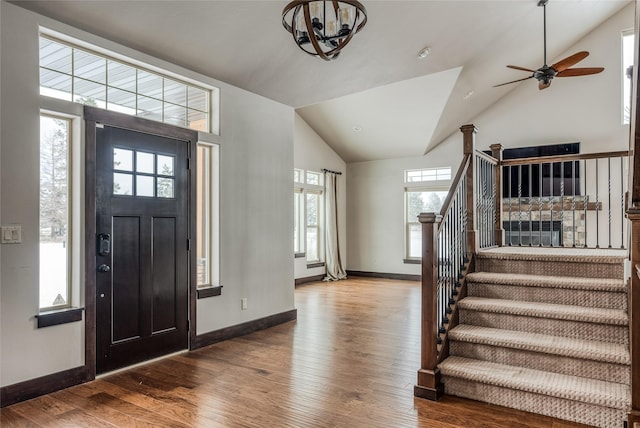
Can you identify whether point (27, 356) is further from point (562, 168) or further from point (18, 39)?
point (562, 168)

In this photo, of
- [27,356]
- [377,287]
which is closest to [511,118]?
[377,287]

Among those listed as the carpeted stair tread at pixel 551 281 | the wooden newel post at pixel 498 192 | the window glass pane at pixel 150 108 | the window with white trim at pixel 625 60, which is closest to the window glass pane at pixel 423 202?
the window with white trim at pixel 625 60

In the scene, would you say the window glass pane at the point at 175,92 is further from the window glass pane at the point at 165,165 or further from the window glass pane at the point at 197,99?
the window glass pane at the point at 165,165

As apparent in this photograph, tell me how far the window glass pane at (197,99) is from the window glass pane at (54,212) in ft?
4.28

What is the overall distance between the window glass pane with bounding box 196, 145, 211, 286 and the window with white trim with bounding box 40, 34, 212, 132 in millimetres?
343

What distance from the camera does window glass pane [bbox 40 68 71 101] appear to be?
123 inches

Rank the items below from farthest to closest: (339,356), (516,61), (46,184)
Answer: (516,61) → (339,356) → (46,184)

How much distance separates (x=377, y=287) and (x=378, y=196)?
94.0 inches

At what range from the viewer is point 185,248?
13.6ft

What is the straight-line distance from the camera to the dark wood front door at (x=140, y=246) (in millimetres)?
3447

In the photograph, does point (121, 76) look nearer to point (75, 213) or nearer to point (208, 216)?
point (75, 213)

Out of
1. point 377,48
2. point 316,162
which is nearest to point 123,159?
point 377,48

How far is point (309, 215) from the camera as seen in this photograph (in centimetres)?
911

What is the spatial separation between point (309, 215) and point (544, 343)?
650 centimetres
